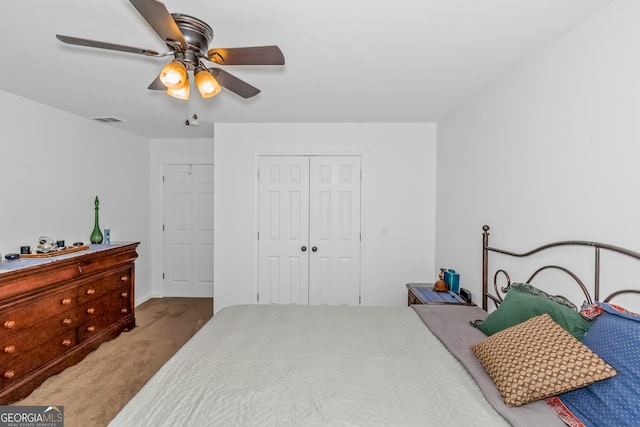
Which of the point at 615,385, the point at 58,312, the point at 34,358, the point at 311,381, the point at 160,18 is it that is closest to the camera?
the point at 615,385

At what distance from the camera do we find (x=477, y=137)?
105 inches

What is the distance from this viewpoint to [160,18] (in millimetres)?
1149

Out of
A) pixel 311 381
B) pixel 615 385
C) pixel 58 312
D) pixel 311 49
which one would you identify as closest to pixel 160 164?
pixel 58 312

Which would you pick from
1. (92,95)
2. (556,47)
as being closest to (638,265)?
(556,47)

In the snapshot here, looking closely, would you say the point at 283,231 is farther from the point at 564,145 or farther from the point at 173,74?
the point at 564,145

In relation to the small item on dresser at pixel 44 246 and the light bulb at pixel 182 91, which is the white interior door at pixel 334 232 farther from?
the small item on dresser at pixel 44 246

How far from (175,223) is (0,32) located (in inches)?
130

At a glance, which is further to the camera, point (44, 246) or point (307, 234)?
point (307, 234)

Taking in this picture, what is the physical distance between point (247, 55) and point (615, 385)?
1.96 metres

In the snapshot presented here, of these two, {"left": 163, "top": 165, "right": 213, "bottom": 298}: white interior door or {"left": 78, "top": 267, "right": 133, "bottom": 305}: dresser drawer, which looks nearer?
{"left": 78, "top": 267, "right": 133, "bottom": 305}: dresser drawer

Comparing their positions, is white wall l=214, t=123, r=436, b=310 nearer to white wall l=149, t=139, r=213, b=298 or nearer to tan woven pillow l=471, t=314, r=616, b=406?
white wall l=149, t=139, r=213, b=298

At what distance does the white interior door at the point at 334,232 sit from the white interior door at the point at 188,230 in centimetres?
195

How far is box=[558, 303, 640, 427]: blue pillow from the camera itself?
979 mm

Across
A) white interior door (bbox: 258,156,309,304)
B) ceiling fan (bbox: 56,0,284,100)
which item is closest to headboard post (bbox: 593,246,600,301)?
ceiling fan (bbox: 56,0,284,100)
